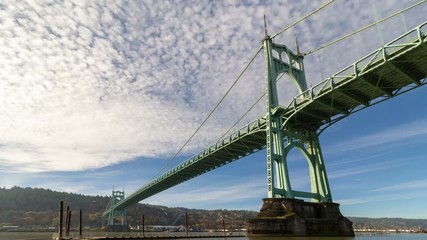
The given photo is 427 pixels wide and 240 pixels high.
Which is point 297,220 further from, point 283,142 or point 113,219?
point 113,219

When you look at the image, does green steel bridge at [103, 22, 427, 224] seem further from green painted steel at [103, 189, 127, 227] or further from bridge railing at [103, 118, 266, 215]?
green painted steel at [103, 189, 127, 227]

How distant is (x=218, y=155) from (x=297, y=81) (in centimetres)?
1926

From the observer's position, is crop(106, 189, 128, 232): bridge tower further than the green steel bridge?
Yes

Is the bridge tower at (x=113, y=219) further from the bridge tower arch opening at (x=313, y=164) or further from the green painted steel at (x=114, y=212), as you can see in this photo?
the bridge tower arch opening at (x=313, y=164)

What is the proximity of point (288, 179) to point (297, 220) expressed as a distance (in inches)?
193

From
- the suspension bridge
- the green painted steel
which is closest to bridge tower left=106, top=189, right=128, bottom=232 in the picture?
the green painted steel

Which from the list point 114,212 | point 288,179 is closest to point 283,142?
point 288,179

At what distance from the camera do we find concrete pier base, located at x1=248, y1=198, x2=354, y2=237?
28281 millimetres

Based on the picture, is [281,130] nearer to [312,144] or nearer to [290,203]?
[312,144]

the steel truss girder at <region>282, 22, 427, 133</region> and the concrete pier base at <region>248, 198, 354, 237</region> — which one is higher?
the steel truss girder at <region>282, 22, 427, 133</region>

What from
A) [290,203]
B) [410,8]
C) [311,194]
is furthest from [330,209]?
[410,8]

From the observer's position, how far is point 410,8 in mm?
26984

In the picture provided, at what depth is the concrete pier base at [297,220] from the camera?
28281mm

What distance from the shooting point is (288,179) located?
3312cm
